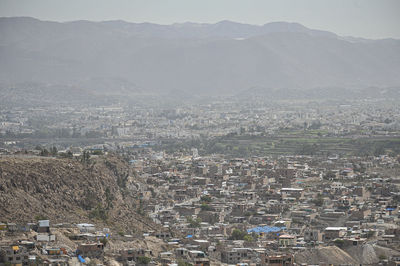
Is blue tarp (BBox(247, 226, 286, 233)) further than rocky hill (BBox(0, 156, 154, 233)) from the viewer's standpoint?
Yes

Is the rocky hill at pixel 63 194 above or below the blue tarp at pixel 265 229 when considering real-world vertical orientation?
above

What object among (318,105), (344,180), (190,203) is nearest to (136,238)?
(190,203)

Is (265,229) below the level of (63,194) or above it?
below

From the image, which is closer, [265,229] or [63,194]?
[63,194]

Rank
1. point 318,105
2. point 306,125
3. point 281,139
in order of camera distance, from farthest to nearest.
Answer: point 318,105 < point 306,125 < point 281,139

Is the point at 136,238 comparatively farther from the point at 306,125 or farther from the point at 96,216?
the point at 306,125

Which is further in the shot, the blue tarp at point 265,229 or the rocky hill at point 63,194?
the blue tarp at point 265,229

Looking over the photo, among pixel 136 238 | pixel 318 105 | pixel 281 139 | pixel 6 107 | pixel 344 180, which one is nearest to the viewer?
pixel 136 238

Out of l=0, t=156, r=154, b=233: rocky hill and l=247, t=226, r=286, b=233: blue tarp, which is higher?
l=0, t=156, r=154, b=233: rocky hill
